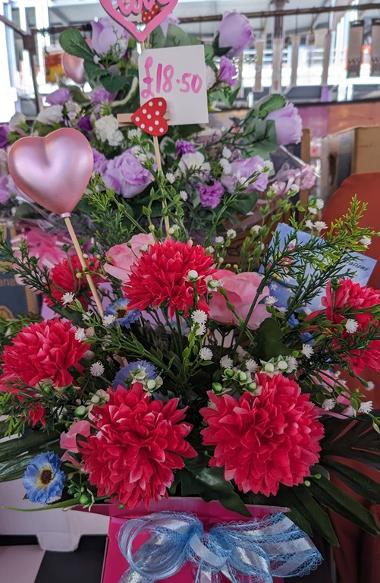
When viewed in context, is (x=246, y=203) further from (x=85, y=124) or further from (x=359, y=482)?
(x=359, y=482)

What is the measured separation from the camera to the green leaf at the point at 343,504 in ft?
1.40

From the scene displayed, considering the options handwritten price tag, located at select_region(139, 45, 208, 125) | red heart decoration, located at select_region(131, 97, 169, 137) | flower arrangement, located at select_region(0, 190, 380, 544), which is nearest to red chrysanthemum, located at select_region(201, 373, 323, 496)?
flower arrangement, located at select_region(0, 190, 380, 544)

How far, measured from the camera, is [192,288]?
0.38 metres

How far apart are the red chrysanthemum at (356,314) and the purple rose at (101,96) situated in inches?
25.7

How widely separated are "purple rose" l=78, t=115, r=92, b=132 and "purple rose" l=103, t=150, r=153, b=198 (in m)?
0.12

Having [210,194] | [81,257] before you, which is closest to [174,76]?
[210,194]

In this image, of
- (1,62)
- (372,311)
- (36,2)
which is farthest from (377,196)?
(36,2)

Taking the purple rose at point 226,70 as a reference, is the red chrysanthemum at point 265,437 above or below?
below

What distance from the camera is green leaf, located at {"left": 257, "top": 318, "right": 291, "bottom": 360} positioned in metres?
0.43

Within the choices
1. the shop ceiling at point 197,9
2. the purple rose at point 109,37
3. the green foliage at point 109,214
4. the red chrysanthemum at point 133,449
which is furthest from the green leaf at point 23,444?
the shop ceiling at point 197,9

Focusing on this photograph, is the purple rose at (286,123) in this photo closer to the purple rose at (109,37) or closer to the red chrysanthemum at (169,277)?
the purple rose at (109,37)

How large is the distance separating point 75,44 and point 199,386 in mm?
747

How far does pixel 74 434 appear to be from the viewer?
43cm

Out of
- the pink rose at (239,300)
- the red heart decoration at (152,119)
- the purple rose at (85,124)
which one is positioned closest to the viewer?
the pink rose at (239,300)
